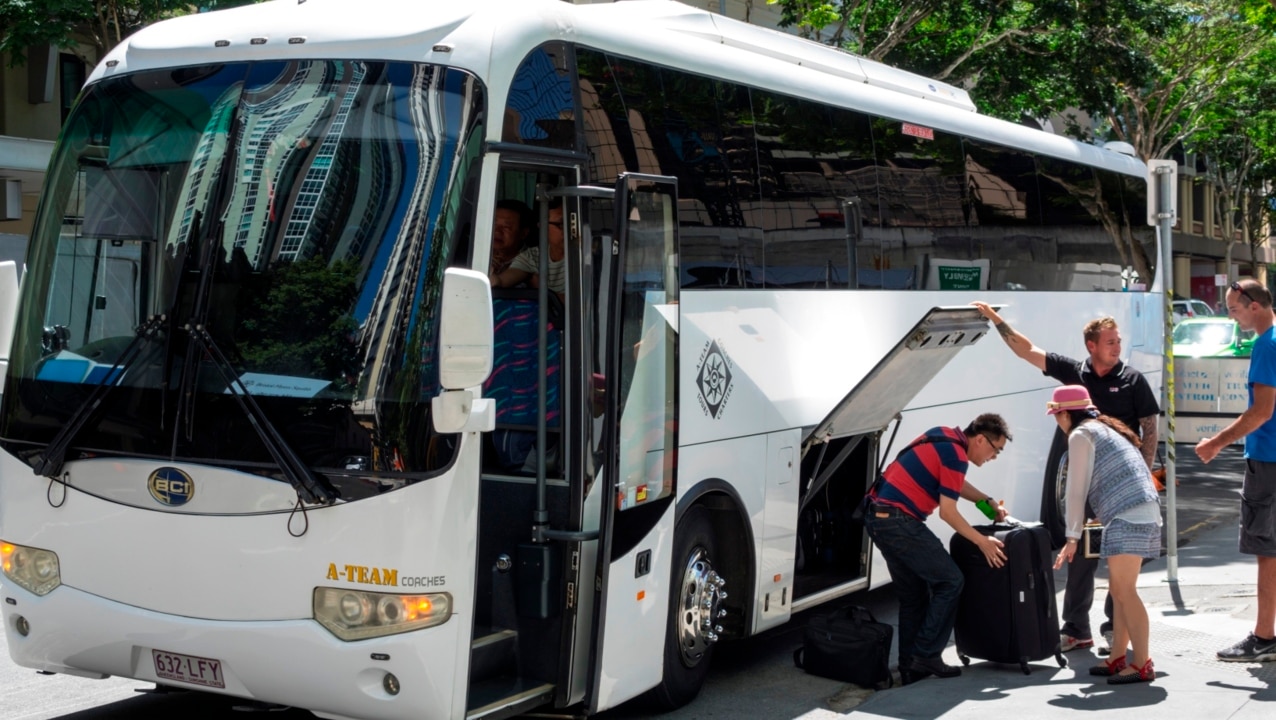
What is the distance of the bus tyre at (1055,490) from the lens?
12.2 metres

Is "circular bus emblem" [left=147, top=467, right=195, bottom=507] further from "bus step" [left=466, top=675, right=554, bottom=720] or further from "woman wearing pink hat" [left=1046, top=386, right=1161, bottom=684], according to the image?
"woman wearing pink hat" [left=1046, top=386, right=1161, bottom=684]

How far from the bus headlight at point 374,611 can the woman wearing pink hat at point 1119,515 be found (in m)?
3.62

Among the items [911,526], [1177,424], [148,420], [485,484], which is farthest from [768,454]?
[1177,424]

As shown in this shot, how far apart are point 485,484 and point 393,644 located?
42.9 inches

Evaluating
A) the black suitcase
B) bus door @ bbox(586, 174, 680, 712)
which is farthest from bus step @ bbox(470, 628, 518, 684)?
the black suitcase

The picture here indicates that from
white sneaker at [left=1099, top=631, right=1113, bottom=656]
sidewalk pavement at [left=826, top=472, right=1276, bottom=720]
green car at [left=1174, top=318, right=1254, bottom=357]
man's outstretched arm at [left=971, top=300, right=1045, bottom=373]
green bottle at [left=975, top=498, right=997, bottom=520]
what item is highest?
green car at [left=1174, top=318, right=1254, bottom=357]

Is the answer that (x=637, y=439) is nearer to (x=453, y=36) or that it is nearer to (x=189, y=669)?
(x=453, y=36)

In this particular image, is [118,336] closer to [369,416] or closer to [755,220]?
[369,416]

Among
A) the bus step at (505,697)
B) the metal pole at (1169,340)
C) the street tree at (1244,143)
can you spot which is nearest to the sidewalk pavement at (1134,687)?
the metal pole at (1169,340)

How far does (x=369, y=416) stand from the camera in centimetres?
561

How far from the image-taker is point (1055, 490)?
1225cm

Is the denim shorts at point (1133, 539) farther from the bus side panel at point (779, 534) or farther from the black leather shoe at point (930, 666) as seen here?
the bus side panel at point (779, 534)

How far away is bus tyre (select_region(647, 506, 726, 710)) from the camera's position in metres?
7.14

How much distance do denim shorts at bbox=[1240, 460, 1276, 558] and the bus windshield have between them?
5.00m
